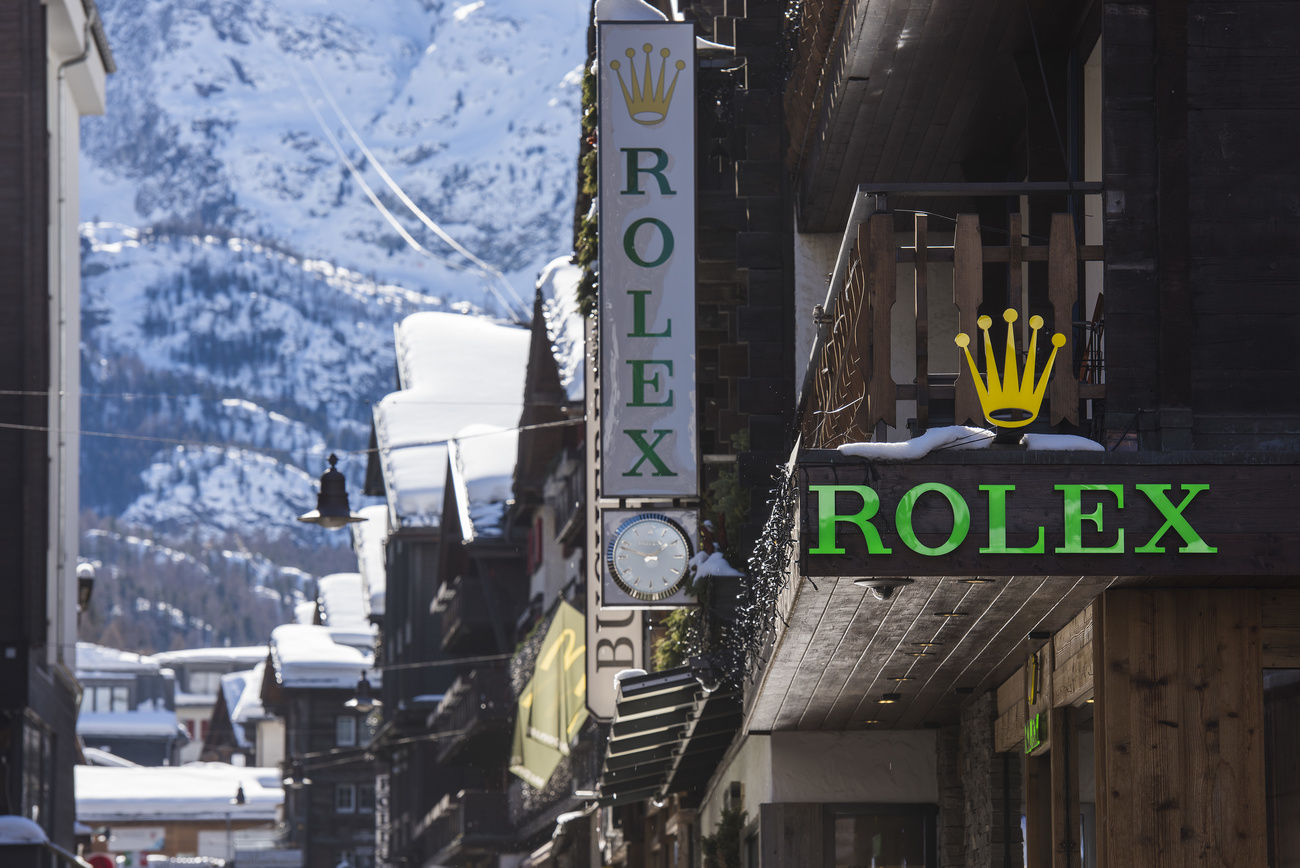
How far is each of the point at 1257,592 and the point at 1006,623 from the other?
1603mm

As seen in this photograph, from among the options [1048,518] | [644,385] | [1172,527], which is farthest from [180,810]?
[1172,527]

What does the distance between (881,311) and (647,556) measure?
314 inches

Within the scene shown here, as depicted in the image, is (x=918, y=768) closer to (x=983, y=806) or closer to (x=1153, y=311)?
(x=983, y=806)

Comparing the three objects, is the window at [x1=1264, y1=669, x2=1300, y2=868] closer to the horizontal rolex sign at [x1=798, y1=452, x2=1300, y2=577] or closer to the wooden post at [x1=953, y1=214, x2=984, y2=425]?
the horizontal rolex sign at [x1=798, y1=452, x2=1300, y2=577]

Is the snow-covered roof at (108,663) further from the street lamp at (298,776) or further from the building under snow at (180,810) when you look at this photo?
the street lamp at (298,776)

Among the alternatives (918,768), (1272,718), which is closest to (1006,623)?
(1272,718)

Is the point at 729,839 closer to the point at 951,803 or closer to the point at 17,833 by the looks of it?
the point at 951,803

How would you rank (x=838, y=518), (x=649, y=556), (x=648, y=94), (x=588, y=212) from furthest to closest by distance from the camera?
(x=588, y=212)
(x=649, y=556)
(x=648, y=94)
(x=838, y=518)

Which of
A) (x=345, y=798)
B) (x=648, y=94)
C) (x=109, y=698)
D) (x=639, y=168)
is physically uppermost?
(x=648, y=94)

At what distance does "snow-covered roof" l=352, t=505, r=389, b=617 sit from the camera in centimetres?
6153

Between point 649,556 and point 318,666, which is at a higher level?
point 649,556

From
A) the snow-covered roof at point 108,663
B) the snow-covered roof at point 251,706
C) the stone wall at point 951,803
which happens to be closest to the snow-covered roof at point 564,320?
the stone wall at point 951,803

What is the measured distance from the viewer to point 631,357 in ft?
49.0

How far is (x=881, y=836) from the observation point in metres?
14.2
